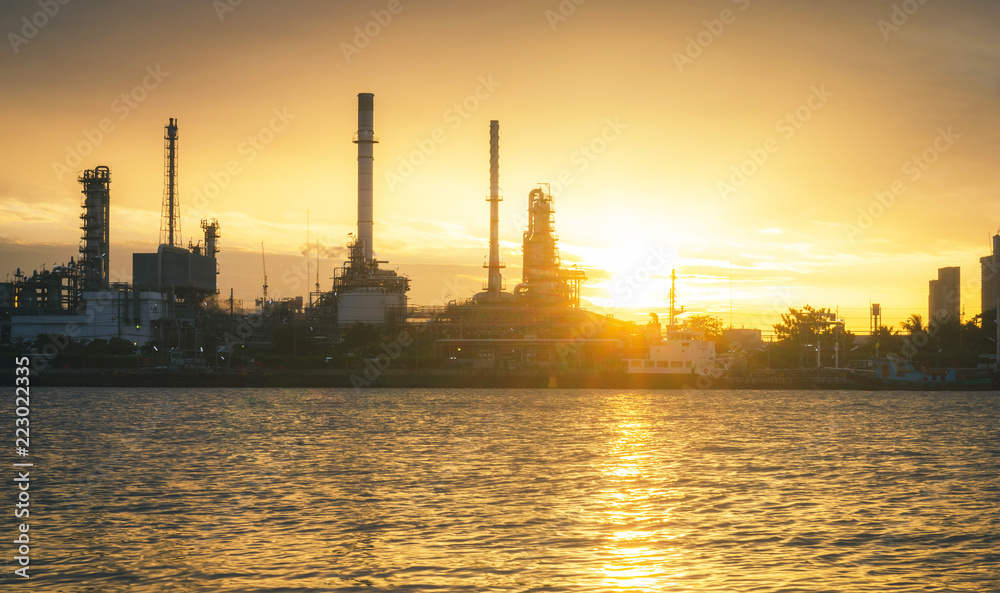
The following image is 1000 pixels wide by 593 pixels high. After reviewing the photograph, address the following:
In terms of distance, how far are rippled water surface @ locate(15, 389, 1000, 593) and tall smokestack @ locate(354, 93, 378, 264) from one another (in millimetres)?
73946

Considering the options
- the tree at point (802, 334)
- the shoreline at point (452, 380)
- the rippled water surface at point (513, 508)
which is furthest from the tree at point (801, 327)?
the rippled water surface at point (513, 508)

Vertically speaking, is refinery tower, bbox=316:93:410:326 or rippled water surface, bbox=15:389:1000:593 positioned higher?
refinery tower, bbox=316:93:410:326

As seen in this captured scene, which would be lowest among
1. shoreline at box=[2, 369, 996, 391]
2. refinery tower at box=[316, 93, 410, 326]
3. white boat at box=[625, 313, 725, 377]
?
shoreline at box=[2, 369, 996, 391]

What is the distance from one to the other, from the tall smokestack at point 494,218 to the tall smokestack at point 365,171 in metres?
17.2

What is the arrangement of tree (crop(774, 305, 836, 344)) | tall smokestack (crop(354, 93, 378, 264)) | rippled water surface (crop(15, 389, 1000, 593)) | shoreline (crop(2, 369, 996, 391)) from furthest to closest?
tree (crop(774, 305, 836, 344)) < tall smokestack (crop(354, 93, 378, 264)) < shoreline (crop(2, 369, 996, 391)) < rippled water surface (crop(15, 389, 1000, 593))

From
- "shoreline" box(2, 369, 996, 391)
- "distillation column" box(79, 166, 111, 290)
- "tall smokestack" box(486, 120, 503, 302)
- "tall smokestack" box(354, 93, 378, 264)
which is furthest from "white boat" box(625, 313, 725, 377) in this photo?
"distillation column" box(79, 166, 111, 290)

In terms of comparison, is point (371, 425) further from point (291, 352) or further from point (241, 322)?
point (241, 322)

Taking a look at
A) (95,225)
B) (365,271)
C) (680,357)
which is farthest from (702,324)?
(95,225)

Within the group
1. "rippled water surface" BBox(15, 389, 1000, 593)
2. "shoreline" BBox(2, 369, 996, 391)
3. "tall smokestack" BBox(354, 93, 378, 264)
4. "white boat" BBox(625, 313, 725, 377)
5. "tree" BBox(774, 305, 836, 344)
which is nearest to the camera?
"rippled water surface" BBox(15, 389, 1000, 593)

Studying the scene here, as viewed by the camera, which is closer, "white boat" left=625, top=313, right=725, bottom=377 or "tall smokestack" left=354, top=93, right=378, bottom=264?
"white boat" left=625, top=313, right=725, bottom=377

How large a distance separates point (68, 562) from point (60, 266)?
131035mm

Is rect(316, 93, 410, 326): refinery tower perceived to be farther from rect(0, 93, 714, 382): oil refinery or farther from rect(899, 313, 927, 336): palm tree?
rect(899, 313, 927, 336): palm tree

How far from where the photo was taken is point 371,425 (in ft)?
173

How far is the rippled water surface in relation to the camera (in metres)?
16.8
